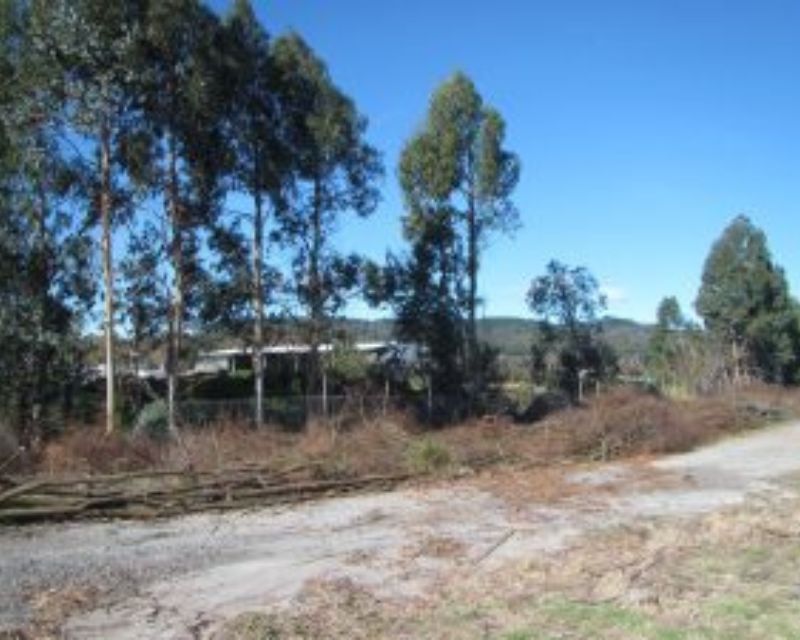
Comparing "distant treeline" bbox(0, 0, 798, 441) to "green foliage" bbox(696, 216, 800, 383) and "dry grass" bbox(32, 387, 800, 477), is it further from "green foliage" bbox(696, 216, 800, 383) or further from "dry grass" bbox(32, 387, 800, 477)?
"green foliage" bbox(696, 216, 800, 383)

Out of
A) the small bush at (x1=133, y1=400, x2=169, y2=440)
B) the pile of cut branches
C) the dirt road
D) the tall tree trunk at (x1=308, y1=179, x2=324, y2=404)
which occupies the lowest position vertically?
the dirt road

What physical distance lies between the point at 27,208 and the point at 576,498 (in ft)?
59.5

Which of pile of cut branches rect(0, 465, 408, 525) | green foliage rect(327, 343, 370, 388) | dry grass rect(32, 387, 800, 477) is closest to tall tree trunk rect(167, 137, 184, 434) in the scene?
dry grass rect(32, 387, 800, 477)

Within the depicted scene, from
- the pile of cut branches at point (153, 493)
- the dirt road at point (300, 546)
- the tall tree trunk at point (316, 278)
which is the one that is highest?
the tall tree trunk at point (316, 278)

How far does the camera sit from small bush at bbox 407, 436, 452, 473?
2332 cm

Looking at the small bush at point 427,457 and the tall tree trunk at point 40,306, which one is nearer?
the small bush at point 427,457

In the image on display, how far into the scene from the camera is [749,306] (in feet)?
205

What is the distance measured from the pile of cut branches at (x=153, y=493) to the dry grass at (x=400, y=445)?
56 centimetres

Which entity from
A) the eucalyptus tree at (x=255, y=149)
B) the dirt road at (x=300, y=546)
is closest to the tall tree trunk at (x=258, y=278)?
the eucalyptus tree at (x=255, y=149)

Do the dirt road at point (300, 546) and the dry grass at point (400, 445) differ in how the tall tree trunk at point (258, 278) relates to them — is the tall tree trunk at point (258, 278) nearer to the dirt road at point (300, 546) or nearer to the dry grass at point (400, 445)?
the dry grass at point (400, 445)

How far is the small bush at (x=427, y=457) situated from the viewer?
23.3m

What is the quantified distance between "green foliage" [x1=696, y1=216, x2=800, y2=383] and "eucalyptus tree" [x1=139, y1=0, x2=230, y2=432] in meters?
35.6

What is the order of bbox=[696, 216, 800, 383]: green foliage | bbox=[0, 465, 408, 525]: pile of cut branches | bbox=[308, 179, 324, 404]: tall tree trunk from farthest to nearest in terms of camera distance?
bbox=[696, 216, 800, 383]: green foliage < bbox=[308, 179, 324, 404]: tall tree trunk < bbox=[0, 465, 408, 525]: pile of cut branches

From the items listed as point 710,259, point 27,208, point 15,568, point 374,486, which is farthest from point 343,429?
point 710,259
